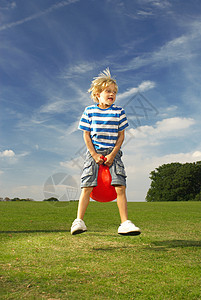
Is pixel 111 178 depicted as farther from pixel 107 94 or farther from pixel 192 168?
pixel 192 168

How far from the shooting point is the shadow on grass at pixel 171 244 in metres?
5.34

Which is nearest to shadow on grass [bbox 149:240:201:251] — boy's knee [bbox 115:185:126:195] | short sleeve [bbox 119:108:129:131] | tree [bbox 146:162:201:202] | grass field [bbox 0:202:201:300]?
grass field [bbox 0:202:201:300]

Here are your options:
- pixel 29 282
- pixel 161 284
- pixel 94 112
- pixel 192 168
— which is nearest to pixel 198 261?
pixel 161 284

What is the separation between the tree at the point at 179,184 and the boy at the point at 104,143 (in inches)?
2068

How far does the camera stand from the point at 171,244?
566 cm

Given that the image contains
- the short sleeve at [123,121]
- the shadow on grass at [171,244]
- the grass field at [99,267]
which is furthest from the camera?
the shadow on grass at [171,244]

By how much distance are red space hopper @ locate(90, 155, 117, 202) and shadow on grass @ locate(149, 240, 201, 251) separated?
1232 mm

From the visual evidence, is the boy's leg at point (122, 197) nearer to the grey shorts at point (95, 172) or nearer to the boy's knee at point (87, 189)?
the grey shorts at point (95, 172)

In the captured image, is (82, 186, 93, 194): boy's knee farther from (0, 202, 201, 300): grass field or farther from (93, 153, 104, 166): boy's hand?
(0, 202, 201, 300): grass field

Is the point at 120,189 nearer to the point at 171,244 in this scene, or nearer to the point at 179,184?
the point at 171,244

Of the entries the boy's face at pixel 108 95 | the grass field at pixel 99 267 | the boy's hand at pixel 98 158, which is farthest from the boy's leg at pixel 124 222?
the boy's face at pixel 108 95

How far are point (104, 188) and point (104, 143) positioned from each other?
0.73m

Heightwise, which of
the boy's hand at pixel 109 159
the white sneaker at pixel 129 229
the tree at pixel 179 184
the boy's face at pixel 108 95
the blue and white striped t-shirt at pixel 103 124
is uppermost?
the tree at pixel 179 184

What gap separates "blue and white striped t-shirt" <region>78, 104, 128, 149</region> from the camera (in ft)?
16.0
